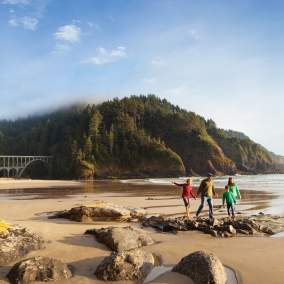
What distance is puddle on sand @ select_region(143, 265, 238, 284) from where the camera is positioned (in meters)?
7.89

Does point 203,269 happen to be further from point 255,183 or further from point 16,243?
point 255,183

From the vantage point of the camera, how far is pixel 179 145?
176250 millimetres

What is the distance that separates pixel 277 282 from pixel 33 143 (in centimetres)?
20073

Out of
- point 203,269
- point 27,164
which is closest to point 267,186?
point 203,269

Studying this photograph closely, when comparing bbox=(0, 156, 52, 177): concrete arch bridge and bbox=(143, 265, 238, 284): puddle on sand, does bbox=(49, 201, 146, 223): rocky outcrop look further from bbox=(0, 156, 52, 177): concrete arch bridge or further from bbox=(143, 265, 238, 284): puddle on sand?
bbox=(0, 156, 52, 177): concrete arch bridge

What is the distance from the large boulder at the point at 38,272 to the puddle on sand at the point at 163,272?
1.69 m

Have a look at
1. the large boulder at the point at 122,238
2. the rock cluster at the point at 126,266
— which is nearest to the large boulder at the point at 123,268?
the rock cluster at the point at 126,266

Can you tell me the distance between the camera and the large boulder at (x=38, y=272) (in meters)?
7.82

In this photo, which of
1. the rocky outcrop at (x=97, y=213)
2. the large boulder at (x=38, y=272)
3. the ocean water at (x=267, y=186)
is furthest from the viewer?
the ocean water at (x=267, y=186)

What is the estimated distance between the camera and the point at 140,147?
166 meters

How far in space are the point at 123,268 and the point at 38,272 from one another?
1748mm

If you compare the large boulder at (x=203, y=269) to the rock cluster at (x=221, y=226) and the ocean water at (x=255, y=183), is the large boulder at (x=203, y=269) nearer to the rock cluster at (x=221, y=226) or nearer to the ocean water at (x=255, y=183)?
the rock cluster at (x=221, y=226)

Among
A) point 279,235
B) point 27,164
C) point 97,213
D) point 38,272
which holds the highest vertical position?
point 27,164

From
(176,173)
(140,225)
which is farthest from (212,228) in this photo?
(176,173)
